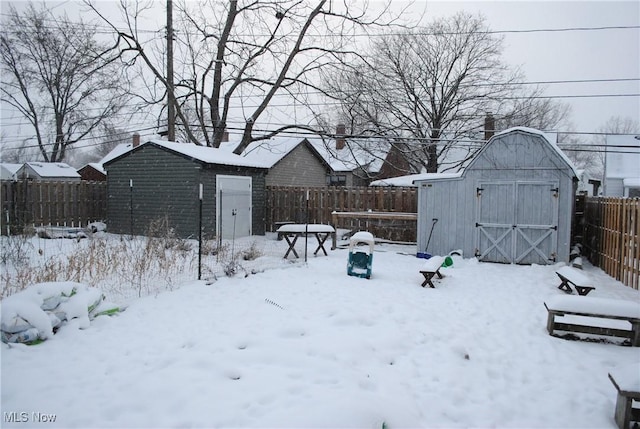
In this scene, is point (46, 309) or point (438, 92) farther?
point (438, 92)

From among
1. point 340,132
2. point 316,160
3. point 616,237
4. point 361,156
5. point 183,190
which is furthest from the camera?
point 361,156

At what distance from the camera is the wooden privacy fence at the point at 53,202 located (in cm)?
1468

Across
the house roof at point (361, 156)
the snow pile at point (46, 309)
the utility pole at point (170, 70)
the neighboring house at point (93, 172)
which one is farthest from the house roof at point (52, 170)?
the snow pile at point (46, 309)

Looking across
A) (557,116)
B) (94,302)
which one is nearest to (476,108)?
(557,116)

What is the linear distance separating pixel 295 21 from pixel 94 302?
17301 millimetres

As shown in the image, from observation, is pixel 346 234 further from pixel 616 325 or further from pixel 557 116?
pixel 557 116

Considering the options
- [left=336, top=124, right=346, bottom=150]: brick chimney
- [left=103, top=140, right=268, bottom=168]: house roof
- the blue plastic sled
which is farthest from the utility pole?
the blue plastic sled

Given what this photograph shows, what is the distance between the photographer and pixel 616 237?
29.2 ft

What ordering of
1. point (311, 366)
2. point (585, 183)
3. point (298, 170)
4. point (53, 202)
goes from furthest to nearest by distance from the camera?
point (585, 183) < point (298, 170) < point (53, 202) < point (311, 366)

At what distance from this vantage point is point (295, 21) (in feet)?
63.8

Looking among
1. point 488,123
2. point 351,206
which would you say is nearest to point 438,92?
point 488,123

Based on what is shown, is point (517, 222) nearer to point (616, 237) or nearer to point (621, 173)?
point (616, 237)

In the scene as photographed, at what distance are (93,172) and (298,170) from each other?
17.7 metres

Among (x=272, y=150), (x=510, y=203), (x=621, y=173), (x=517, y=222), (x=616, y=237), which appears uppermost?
(x=272, y=150)
